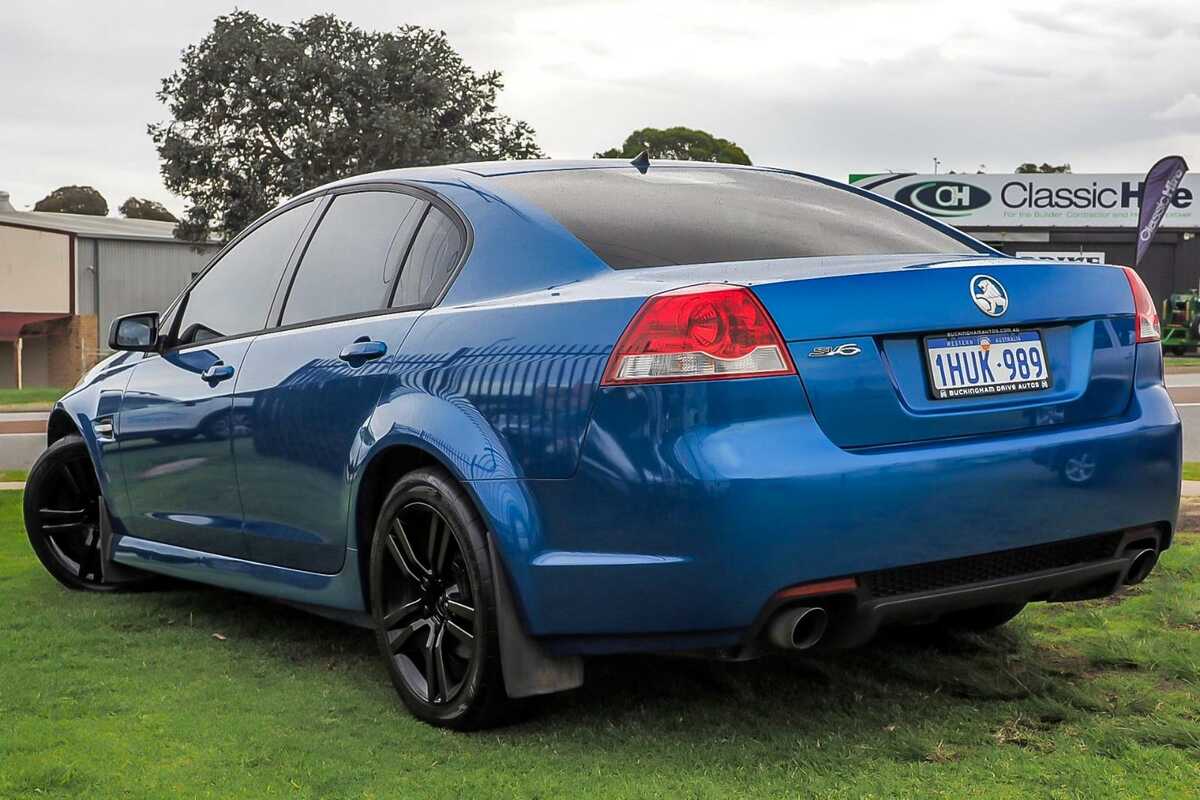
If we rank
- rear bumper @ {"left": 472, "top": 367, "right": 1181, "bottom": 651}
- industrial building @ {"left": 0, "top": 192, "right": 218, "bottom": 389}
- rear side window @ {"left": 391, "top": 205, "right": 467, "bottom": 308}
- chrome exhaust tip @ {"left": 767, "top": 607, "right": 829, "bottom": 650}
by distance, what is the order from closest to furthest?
rear bumper @ {"left": 472, "top": 367, "right": 1181, "bottom": 651}, chrome exhaust tip @ {"left": 767, "top": 607, "right": 829, "bottom": 650}, rear side window @ {"left": 391, "top": 205, "right": 467, "bottom": 308}, industrial building @ {"left": 0, "top": 192, "right": 218, "bottom": 389}

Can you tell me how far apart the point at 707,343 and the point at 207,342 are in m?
2.58

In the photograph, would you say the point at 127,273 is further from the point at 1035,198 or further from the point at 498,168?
the point at 498,168

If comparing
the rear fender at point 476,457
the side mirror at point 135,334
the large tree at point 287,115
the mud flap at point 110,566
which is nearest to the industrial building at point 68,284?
the large tree at point 287,115

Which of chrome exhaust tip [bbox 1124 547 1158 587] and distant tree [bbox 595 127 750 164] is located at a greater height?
distant tree [bbox 595 127 750 164]

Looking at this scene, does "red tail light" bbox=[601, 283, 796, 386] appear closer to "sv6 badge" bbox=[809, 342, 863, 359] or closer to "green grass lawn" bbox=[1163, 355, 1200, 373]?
"sv6 badge" bbox=[809, 342, 863, 359]

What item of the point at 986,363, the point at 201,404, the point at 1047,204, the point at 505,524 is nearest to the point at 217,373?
the point at 201,404

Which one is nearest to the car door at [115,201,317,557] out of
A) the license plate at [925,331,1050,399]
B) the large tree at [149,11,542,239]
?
the license plate at [925,331,1050,399]

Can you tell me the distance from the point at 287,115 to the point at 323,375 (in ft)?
135

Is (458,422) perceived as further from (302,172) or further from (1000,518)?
(302,172)

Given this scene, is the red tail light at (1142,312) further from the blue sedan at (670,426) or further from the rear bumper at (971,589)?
the rear bumper at (971,589)

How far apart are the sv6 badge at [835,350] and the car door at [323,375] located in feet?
4.20

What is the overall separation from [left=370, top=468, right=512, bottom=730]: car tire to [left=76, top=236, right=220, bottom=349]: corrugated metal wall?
60127 mm

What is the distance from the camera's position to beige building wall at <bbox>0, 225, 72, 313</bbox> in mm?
58062

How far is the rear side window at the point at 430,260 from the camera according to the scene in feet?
14.1
